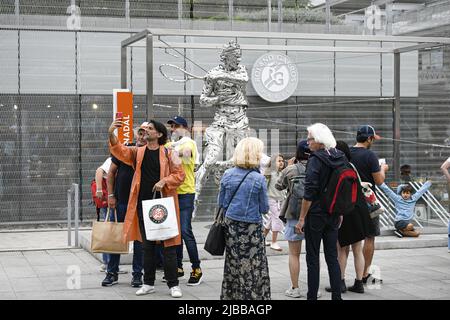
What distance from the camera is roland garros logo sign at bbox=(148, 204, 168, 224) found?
8.55 metres

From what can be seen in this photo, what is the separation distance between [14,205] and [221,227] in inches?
361

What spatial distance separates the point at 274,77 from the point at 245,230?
387 inches

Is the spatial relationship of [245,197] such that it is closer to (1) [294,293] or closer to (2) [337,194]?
(2) [337,194]

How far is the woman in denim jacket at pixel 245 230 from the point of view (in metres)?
7.68

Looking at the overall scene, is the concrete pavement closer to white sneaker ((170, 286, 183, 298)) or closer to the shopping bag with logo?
white sneaker ((170, 286, 183, 298))

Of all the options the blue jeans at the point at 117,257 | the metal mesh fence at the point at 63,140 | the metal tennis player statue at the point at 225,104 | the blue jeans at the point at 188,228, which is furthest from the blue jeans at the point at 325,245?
the metal mesh fence at the point at 63,140

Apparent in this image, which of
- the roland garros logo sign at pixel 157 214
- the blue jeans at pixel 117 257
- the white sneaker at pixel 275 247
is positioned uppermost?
the roland garros logo sign at pixel 157 214

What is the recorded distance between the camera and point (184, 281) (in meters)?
9.86

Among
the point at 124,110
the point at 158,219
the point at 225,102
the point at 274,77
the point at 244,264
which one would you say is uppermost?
the point at 274,77

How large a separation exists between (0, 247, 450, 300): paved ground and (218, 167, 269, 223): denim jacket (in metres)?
1.49

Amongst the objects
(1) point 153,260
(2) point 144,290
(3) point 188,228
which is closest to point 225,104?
(3) point 188,228

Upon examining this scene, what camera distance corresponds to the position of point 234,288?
7.71 meters

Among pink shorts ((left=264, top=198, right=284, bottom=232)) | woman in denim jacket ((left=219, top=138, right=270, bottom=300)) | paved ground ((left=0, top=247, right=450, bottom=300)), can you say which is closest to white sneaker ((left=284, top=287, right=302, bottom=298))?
paved ground ((left=0, top=247, right=450, bottom=300))

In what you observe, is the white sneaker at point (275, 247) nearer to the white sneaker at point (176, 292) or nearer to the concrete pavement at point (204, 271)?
the concrete pavement at point (204, 271)
